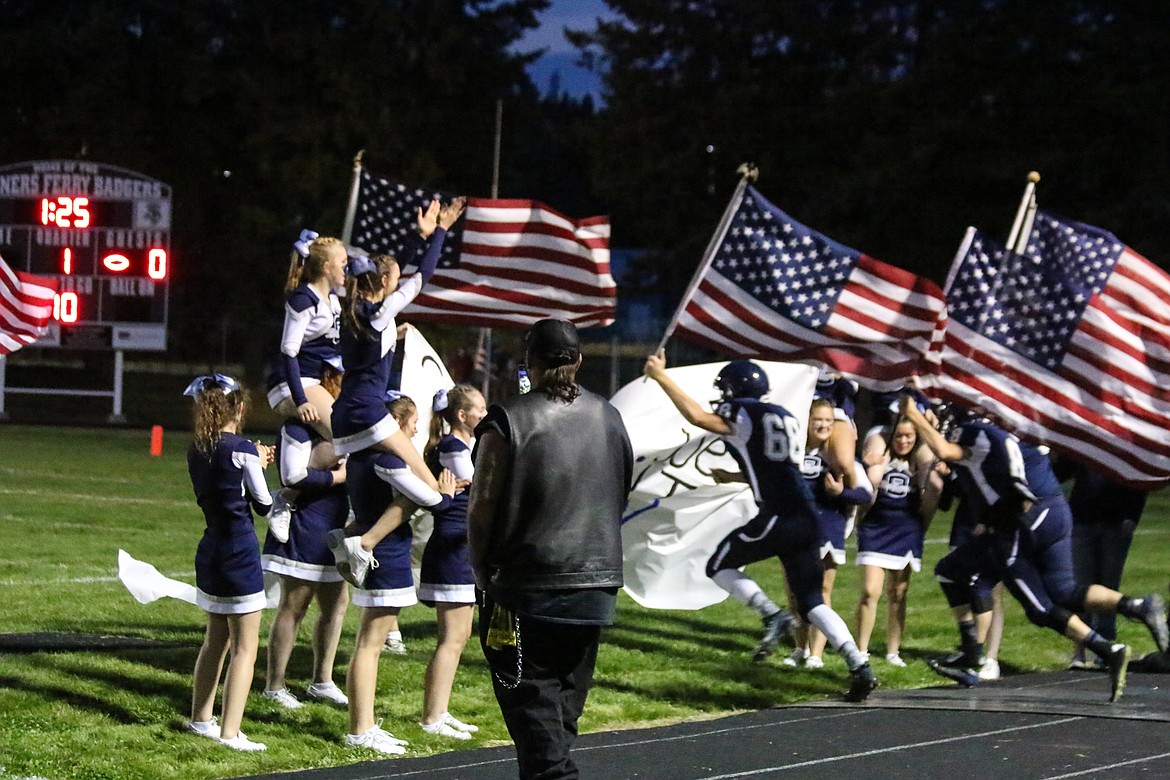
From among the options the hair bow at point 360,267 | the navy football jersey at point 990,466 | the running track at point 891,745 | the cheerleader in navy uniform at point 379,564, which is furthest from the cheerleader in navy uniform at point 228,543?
the navy football jersey at point 990,466

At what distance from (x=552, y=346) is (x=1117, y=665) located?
16.2 feet

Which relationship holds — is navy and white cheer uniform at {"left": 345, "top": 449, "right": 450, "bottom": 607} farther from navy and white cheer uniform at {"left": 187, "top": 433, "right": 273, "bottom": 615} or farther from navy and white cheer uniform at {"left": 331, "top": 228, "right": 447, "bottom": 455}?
navy and white cheer uniform at {"left": 187, "top": 433, "right": 273, "bottom": 615}

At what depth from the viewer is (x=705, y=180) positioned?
148 ft

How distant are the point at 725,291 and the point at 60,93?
43.8 metres

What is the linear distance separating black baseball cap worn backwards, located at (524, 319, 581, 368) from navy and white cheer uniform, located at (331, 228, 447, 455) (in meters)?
2.47

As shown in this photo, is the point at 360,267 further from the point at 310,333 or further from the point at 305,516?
the point at 305,516

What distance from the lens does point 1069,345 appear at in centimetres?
1069

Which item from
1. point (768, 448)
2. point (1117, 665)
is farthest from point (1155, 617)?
point (768, 448)

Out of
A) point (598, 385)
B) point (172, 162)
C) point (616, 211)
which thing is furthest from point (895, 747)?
point (616, 211)

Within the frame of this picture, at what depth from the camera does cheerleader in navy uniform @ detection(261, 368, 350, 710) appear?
9.16 metres

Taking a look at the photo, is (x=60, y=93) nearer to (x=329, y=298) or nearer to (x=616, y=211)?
(x=616, y=211)

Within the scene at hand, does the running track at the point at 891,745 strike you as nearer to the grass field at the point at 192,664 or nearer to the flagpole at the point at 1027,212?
the grass field at the point at 192,664

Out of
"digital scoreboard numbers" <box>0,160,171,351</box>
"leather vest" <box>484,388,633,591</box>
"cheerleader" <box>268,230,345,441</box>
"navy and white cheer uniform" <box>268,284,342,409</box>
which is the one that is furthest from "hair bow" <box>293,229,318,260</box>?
"digital scoreboard numbers" <box>0,160,171,351</box>

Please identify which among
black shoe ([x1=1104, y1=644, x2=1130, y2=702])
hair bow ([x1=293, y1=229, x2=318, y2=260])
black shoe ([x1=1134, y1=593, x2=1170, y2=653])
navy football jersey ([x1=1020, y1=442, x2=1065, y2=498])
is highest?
hair bow ([x1=293, y1=229, x2=318, y2=260])
